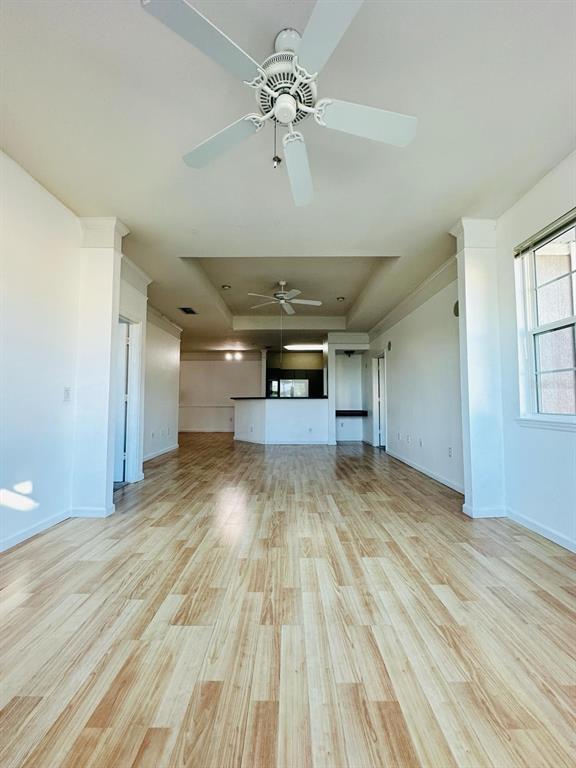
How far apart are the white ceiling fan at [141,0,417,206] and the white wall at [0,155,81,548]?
1.42 metres

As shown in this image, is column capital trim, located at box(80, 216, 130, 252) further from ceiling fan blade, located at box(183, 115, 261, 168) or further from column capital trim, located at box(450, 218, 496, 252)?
column capital trim, located at box(450, 218, 496, 252)

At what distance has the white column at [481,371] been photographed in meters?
3.00

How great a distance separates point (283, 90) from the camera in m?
1.52

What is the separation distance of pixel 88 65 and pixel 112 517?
9.55 feet

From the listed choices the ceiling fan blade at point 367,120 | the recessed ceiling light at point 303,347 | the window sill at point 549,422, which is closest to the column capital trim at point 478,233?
the window sill at point 549,422

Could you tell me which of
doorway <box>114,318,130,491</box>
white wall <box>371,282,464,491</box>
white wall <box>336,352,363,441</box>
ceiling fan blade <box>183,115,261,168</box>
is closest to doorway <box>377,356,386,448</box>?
white wall <box>371,282,464,491</box>

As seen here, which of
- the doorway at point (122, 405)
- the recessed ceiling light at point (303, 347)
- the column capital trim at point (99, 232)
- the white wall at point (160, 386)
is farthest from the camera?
the recessed ceiling light at point (303, 347)

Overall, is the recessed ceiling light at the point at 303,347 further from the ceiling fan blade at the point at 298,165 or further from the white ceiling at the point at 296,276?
the ceiling fan blade at the point at 298,165

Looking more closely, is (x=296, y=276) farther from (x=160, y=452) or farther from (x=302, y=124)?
(x=160, y=452)

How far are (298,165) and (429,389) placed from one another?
354 cm

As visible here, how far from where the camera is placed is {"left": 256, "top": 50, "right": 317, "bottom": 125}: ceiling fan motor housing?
1440 mm

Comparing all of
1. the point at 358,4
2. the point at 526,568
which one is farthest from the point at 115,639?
the point at 358,4

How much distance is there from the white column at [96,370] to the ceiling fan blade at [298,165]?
6.15ft

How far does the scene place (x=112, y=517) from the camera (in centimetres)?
299
